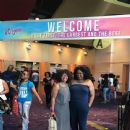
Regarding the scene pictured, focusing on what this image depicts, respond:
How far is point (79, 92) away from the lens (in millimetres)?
6703

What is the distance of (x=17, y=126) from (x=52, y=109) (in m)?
2.84

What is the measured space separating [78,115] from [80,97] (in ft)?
1.22

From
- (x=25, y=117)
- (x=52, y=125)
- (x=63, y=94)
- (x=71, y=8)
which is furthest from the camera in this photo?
(x=71, y=8)

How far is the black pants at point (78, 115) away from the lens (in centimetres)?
674

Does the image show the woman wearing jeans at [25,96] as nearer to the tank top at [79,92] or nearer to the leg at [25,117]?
the leg at [25,117]

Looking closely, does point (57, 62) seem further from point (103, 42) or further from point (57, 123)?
point (57, 123)

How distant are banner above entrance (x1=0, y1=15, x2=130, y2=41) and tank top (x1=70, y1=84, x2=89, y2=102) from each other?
1324 mm

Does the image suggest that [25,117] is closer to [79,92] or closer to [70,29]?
[79,92]

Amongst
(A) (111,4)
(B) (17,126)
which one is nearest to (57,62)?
(A) (111,4)

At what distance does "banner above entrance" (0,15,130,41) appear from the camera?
→ 7363 millimetres

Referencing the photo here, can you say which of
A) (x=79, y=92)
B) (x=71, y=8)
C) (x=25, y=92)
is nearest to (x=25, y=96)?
(x=25, y=92)

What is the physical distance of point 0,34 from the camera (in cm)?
854

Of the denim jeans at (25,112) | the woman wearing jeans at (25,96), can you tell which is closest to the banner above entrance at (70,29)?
the woman wearing jeans at (25,96)

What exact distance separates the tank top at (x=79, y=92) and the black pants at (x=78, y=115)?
3.2 inches
